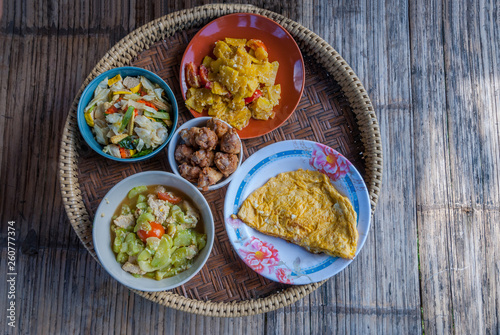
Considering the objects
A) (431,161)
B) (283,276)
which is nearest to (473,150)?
(431,161)

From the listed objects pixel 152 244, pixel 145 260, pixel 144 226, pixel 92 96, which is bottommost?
pixel 145 260

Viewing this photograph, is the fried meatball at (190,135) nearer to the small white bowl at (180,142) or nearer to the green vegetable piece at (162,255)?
the small white bowl at (180,142)

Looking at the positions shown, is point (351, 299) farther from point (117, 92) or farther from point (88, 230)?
point (117, 92)

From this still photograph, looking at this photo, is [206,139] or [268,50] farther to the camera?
[268,50]

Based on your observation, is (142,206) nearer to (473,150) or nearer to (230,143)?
(230,143)

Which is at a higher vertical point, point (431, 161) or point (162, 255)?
point (431, 161)

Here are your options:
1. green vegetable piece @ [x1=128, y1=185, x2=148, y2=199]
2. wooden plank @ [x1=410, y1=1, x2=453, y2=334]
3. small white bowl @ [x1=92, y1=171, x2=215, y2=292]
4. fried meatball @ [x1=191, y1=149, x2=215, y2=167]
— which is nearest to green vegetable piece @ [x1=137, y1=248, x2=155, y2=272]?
small white bowl @ [x1=92, y1=171, x2=215, y2=292]

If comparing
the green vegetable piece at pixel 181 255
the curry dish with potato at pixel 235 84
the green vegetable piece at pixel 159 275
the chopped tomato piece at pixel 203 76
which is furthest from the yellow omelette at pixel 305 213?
the chopped tomato piece at pixel 203 76
